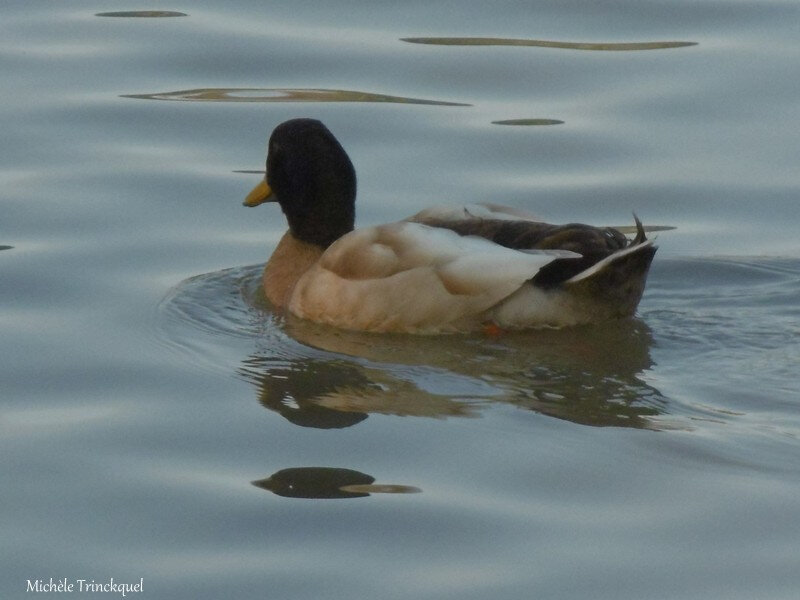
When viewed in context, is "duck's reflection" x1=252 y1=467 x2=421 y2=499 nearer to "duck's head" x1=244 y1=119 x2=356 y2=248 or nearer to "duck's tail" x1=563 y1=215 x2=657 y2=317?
"duck's tail" x1=563 y1=215 x2=657 y2=317

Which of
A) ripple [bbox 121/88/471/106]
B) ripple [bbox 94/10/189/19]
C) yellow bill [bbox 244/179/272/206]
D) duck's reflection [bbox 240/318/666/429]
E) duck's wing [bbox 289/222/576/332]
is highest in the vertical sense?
ripple [bbox 94/10/189/19]

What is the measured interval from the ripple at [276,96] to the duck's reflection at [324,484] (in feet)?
18.2

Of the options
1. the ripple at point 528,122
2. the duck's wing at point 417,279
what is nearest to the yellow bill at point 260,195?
the duck's wing at point 417,279

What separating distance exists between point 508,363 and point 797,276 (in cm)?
186

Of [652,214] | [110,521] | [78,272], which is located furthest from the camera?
[652,214]

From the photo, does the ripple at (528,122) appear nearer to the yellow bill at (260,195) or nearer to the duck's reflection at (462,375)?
the yellow bill at (260,195)

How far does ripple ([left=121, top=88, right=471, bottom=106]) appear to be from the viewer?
11.8 metres

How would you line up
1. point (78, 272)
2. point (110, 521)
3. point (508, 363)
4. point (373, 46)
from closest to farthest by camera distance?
point (110, 521)
point (508, 363)
point (78, 272)
point (373, 46)

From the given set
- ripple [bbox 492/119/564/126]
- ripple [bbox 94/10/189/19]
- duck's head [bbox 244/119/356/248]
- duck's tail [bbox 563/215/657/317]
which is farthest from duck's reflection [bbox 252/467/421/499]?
ripple [bbox 94/10/189/19]

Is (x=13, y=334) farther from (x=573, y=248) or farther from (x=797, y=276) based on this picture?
(x=797, y=276)

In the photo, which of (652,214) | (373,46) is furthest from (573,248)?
(373,46)

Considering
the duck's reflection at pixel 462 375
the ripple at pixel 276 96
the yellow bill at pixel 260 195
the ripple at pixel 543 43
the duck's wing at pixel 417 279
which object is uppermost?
the ripple at pixel 543 43

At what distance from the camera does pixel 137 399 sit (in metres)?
7.43

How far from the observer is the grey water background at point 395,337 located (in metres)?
5.96
